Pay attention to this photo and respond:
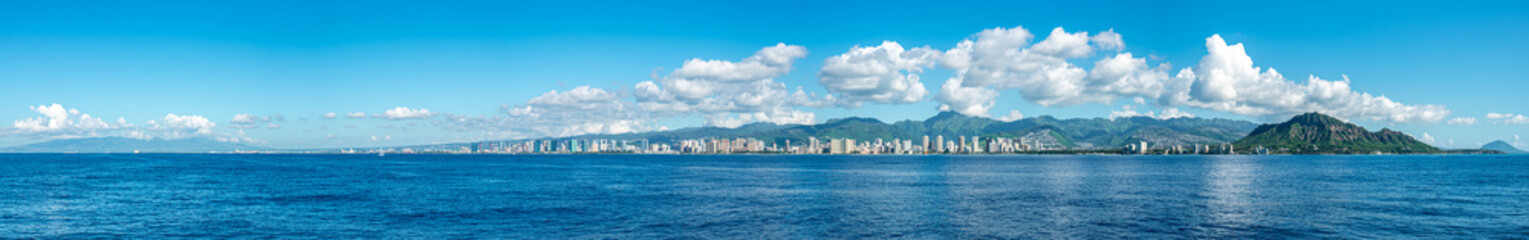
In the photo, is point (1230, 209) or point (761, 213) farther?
point (1230, 209)

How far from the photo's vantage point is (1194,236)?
49.2m

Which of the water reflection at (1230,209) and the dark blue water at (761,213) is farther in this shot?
the water reflection at (1230,209)

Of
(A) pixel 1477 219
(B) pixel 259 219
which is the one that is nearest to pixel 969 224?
(A) pixel 1477 219

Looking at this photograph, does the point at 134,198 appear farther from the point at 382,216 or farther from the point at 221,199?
the point at 382,216

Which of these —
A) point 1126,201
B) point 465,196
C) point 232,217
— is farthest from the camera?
point 465,196

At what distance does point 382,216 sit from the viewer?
60.7m

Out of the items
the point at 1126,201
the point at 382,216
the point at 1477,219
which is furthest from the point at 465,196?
the point at 1477,219

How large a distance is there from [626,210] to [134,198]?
165ft

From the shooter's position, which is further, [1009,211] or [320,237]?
[1009,211]

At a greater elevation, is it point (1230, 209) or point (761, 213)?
point (761, 213)

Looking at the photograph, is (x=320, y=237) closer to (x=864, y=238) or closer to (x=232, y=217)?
(x=232, y=217)

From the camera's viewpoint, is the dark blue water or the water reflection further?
the water reflection

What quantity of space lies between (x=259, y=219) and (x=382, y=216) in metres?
7.97

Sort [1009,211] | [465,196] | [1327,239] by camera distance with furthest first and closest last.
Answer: [465,196]
[1009,211]
[1327,239]
